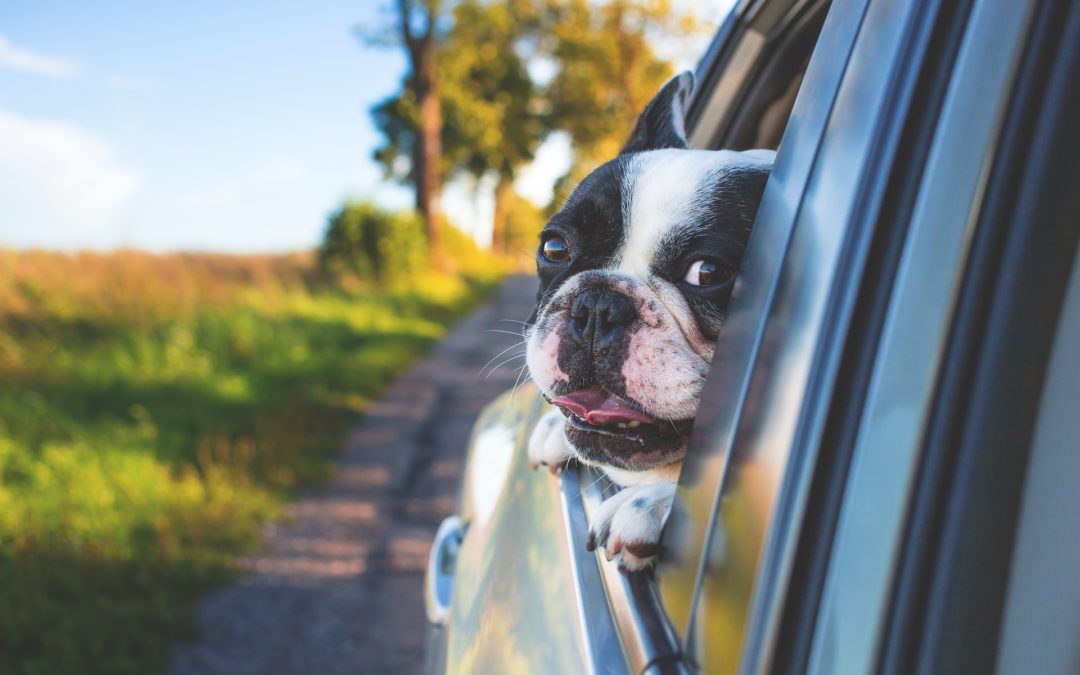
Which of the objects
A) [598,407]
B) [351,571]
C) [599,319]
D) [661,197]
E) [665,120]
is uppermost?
[665,120]

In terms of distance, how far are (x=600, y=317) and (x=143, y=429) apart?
15.8 feet

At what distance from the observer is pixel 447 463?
5.93 metres

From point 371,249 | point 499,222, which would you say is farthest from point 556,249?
point 499,222

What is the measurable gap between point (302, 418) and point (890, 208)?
6.09 m

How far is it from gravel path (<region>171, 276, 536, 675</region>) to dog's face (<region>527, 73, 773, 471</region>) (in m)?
2.40

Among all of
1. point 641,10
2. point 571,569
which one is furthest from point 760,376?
point 641,10

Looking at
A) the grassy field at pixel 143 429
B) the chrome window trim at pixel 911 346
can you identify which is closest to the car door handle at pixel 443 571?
the chrome window trim at pixel 911 346

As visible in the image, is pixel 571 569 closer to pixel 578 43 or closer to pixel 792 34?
pixel 792 34

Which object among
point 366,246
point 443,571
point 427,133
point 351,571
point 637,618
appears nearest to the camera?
point 637,618

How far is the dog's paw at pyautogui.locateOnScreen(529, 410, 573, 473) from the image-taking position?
1.71m

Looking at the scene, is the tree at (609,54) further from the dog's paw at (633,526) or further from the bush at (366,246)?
the dog's paw at (633,526)

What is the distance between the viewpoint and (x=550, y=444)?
68.7 inches

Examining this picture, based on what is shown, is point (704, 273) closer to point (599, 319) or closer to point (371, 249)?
point (599, 319)

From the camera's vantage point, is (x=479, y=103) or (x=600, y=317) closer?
(x=600, y=317)
